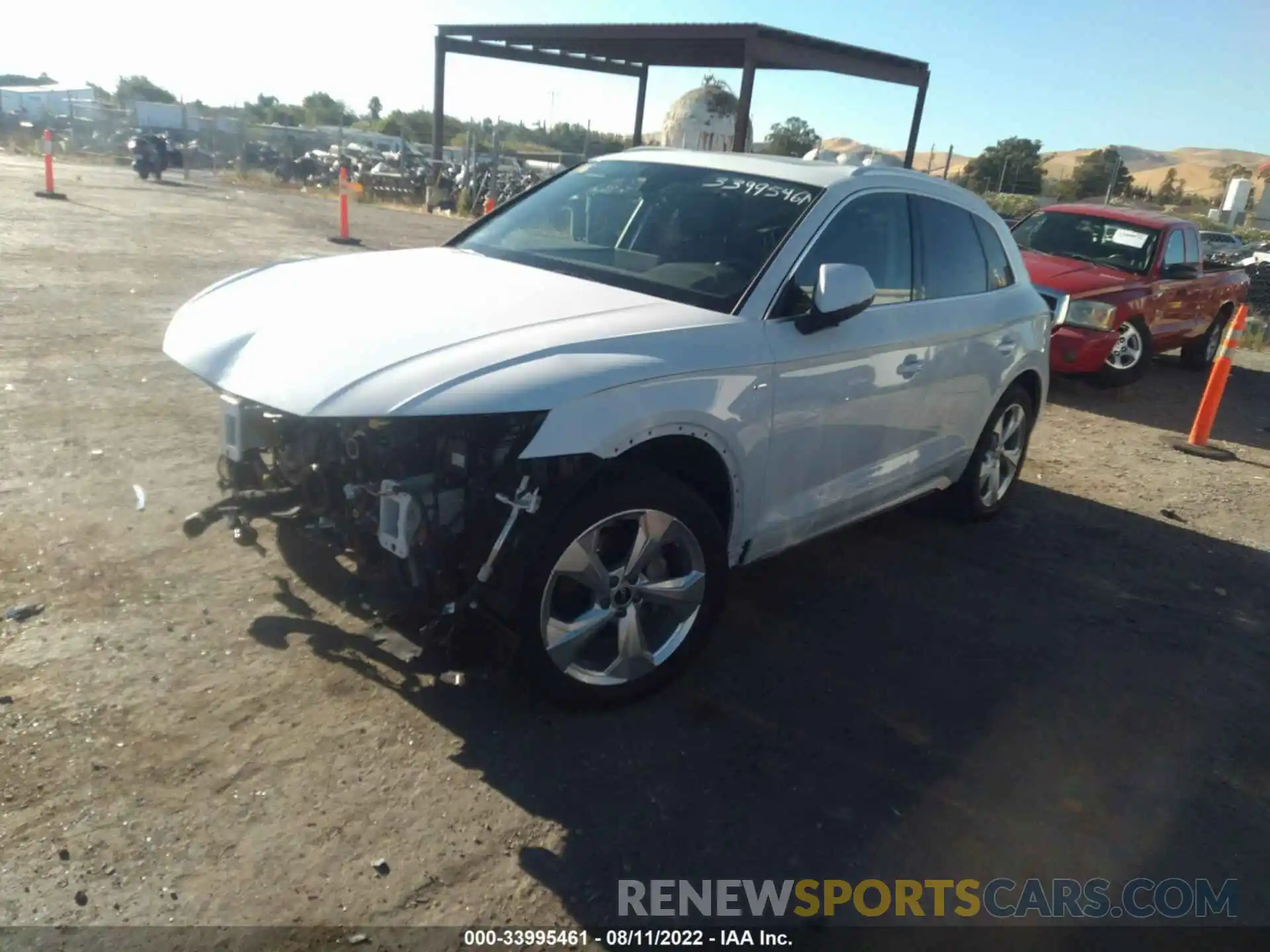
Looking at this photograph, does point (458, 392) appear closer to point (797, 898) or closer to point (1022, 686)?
point (797, 898)

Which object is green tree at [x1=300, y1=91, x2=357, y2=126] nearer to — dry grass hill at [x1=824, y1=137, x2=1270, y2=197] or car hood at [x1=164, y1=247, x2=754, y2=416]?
dry grass hill at [x1=824, y1=137, x2=1270, y2=197]

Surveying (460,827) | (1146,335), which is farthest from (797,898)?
(1146,335)

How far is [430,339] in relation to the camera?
318cm

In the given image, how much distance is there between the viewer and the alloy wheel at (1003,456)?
5730 millimetres

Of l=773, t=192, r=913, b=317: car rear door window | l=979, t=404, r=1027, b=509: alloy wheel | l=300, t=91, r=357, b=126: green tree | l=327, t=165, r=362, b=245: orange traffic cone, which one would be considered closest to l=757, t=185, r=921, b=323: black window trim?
l=773, t=192, r=913, b=317: car rear door window

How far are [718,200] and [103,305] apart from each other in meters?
7.00

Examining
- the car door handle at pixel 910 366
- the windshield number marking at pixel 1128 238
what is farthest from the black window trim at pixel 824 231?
the windshield number marking at pixel 1128 238

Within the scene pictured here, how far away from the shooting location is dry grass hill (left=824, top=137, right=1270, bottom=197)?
6412 centimetres

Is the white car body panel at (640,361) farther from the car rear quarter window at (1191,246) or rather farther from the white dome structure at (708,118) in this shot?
the white dome structure at (708,118)

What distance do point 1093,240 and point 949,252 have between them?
6992mm

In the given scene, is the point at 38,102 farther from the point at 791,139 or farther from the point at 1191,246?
the point at 1191,246

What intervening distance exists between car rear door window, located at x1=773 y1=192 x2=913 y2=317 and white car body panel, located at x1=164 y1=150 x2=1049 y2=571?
6 centimetres

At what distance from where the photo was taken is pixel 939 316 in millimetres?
4746

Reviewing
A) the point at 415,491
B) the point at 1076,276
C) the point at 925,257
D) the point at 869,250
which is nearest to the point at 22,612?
the point at 415,491
